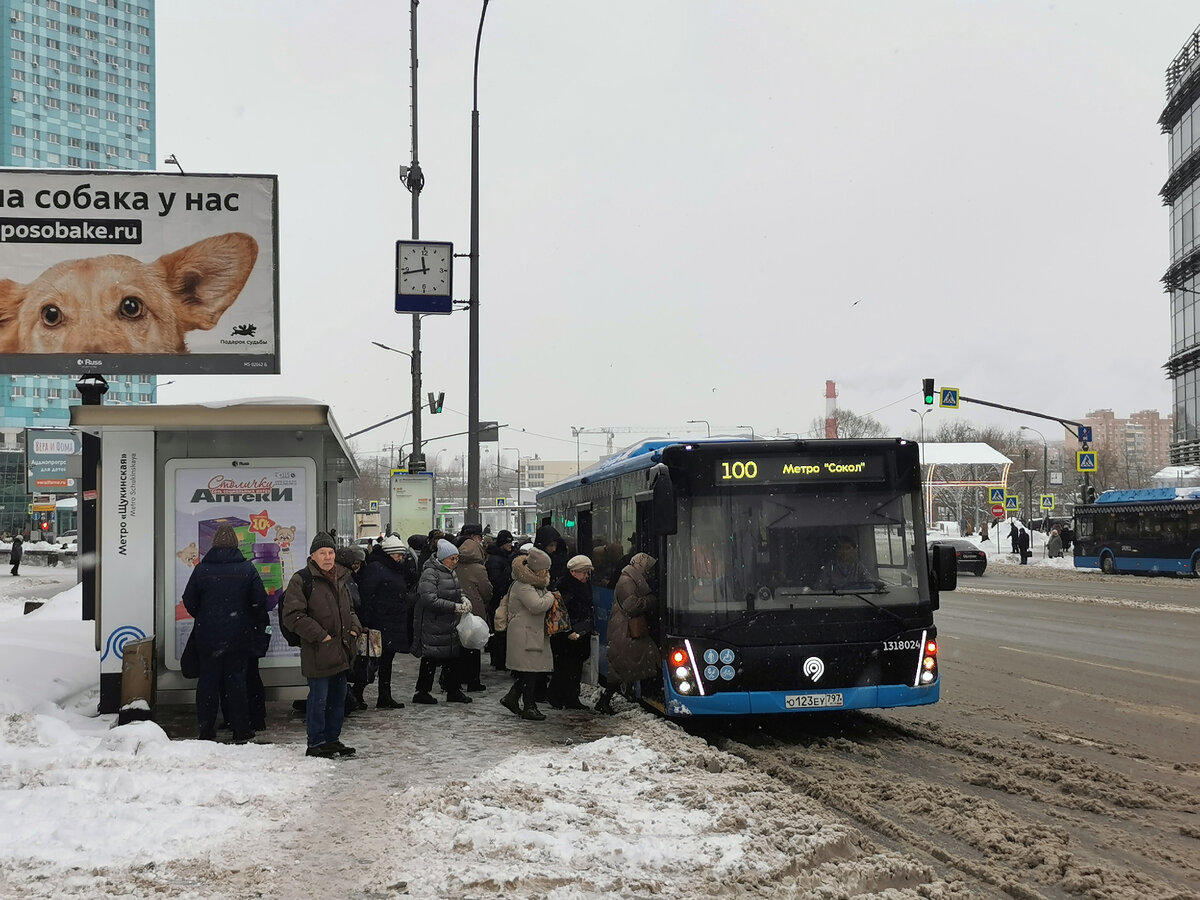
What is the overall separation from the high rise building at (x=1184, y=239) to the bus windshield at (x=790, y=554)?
5704 centimetres

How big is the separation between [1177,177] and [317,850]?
220 feet

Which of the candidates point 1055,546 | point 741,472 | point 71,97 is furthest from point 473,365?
point 71,97

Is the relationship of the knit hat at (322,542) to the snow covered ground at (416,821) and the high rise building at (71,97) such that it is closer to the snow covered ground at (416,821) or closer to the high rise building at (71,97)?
the snow covered ground at (416,821)

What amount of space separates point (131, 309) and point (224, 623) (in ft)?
23.4

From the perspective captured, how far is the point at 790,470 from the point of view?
1055 cm

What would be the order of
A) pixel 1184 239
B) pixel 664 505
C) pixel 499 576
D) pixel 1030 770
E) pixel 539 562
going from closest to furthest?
pixel 1030 770 → pixel 664 505 → pixel 539 562 → pixel 499 576 → pixel 1184 239

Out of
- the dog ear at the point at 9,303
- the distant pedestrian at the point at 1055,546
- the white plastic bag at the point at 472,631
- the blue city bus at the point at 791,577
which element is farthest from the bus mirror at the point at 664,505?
the distant pedestrian at the point at 1055,546

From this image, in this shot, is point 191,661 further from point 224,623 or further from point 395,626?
point 395,626

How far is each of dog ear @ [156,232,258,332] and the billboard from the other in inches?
0.5

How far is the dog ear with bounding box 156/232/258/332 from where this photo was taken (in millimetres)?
15820

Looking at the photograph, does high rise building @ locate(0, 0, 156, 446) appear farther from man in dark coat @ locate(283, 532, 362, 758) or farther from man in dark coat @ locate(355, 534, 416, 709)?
man in dark coat @ locate(283, 532, 362, 758)

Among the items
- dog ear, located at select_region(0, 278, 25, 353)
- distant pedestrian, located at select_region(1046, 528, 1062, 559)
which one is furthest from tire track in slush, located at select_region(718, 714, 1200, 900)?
distant pedestrian, located at select_region(1046, 528, 1062, 559)

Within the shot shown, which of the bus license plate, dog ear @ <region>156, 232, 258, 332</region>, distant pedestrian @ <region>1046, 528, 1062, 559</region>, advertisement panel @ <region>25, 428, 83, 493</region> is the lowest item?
distant pedestrian @ <region>1046, 528, 1062, 559</region>

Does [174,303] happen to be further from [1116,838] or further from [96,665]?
[1116,838]
